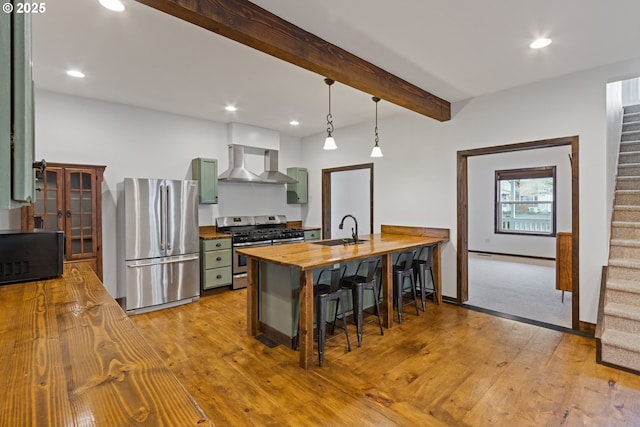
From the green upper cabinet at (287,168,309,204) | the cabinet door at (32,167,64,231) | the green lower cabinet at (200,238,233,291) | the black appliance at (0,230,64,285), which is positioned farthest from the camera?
the green upper cabinet at (287,168,309,204)

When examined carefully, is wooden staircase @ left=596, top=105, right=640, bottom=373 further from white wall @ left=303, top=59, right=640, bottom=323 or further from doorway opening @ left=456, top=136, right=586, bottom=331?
doorway opening @ left=456, top=136, right=586, bottom=331

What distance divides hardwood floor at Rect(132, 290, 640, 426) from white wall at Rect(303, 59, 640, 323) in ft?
3.28

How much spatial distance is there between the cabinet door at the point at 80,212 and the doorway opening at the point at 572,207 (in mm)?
4610

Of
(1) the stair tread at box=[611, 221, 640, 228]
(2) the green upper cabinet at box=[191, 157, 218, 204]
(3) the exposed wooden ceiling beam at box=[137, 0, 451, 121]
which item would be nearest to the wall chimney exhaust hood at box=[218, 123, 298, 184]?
(2) the green upper cabinet at box=[191, 157, 218, 204]

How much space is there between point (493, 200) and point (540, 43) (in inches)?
242

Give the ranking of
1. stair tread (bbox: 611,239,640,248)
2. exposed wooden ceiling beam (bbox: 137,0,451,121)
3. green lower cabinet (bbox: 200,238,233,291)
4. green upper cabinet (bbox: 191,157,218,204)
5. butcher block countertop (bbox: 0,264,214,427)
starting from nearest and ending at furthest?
butcher block countertop (bbox: 0,264,214,427)
exposed wooden ceiling beam (bbox: 137,0,451,121)
stair tread (bbox: 611,239,640,248)
green lower cabinet (bbox: 200,238,233,291)
green upper cabinet (bbox: 191,157,218,204)

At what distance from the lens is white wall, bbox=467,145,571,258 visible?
23.2ft

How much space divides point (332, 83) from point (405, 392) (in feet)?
9.85

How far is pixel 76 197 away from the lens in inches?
151

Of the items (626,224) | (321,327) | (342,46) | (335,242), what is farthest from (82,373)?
(626,224)

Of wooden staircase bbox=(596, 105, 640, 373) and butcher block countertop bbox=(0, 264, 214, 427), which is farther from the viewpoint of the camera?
wooden staircase bbox=(596, 105, 640, 373)

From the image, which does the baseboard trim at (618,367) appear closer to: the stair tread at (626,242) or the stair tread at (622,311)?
the stair tread at (622,311)

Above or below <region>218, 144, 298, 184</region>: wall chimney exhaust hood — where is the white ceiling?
above

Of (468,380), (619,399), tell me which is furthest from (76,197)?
(619,399)
